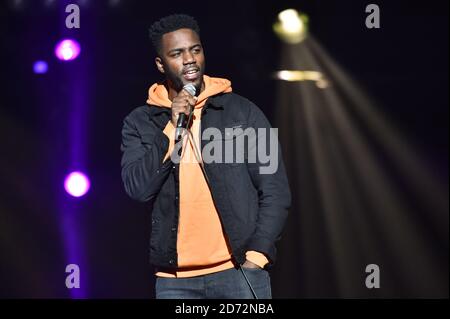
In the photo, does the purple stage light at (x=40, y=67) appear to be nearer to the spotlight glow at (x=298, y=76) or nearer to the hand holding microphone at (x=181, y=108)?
the spotlight glow at (x=298, y=76)

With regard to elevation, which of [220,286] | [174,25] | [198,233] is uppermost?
[174,25]

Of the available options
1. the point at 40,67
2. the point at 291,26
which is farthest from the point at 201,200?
the point at 40,67

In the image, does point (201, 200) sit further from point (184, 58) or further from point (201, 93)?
point (184, 58)

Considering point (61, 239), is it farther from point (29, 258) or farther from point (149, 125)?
point (149, 125)

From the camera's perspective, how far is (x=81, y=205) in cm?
526

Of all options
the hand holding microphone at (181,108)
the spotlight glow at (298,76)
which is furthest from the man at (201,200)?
the spotlight glow at (298,76)

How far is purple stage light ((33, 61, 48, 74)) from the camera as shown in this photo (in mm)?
5078

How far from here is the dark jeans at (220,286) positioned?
273cm

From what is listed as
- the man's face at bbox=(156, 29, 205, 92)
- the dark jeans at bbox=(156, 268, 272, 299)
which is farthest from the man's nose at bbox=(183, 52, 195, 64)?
the dark jeans at bbox=(156, 268, 272, 299)

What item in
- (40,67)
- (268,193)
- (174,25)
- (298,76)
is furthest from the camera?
(298,76)

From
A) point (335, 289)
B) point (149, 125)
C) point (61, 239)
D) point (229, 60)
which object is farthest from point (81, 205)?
point (149, 125)

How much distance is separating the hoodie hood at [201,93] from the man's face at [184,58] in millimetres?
47

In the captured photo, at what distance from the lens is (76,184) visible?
5180 millimetres

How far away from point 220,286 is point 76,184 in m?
2.66
